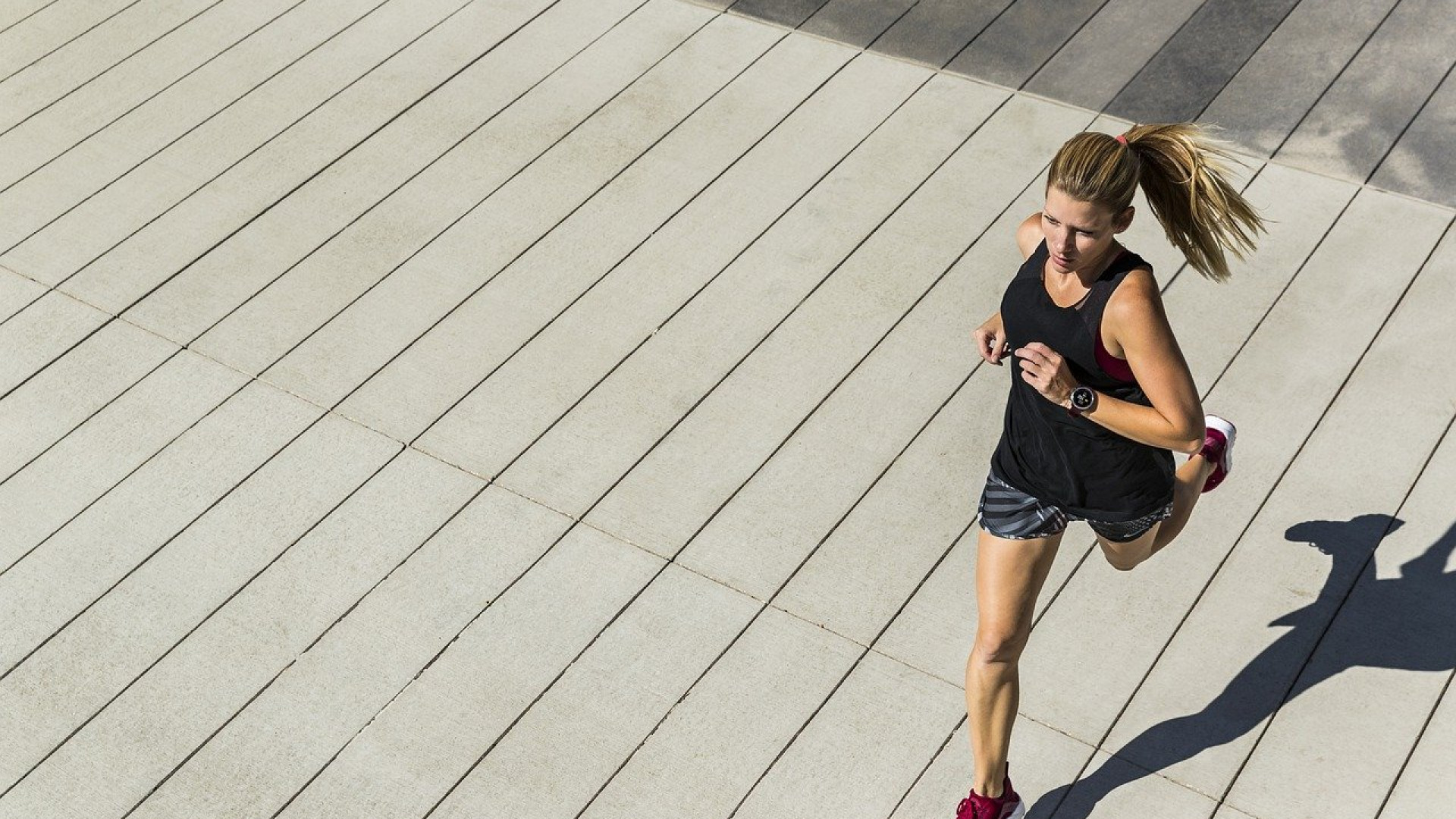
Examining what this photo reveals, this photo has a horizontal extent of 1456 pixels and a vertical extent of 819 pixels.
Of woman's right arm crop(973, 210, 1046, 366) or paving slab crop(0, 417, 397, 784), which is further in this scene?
paving slab crop(0, 417, 397, 784)

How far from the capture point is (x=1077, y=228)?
286 centimetres

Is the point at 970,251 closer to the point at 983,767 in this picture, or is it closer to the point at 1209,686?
the point at 1209,686

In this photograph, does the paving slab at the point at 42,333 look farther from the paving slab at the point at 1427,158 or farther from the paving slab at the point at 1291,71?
the paving slab at the point at 1427,158

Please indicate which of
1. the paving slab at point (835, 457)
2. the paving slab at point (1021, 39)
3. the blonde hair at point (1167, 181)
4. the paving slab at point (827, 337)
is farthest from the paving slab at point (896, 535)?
the paving slab at point (1021, 39)

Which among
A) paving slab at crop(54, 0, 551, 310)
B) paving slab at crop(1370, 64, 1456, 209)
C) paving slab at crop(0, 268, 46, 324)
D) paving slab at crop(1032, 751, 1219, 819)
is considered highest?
paving slab at crop(0, 268, 46, 324)

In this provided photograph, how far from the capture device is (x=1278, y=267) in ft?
15.7

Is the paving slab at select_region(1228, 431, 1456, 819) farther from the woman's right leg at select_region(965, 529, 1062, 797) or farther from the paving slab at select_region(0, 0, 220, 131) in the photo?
the paving slab at select_region(0, 0, 220, 131)

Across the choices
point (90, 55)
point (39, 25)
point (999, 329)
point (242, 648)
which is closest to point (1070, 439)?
point (999, 329)

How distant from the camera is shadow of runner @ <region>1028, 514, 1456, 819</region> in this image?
3482 millimetres

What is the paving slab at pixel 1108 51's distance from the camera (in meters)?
5.64

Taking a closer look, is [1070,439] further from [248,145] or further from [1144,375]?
[248,145]

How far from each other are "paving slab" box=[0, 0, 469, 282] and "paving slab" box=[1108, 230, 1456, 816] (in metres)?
3.39

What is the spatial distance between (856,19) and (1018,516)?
11.2 ft

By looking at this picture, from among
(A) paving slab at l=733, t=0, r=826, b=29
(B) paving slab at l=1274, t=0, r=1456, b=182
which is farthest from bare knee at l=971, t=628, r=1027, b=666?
(A) paving slab at l=733, t=0, r=826, b=29
